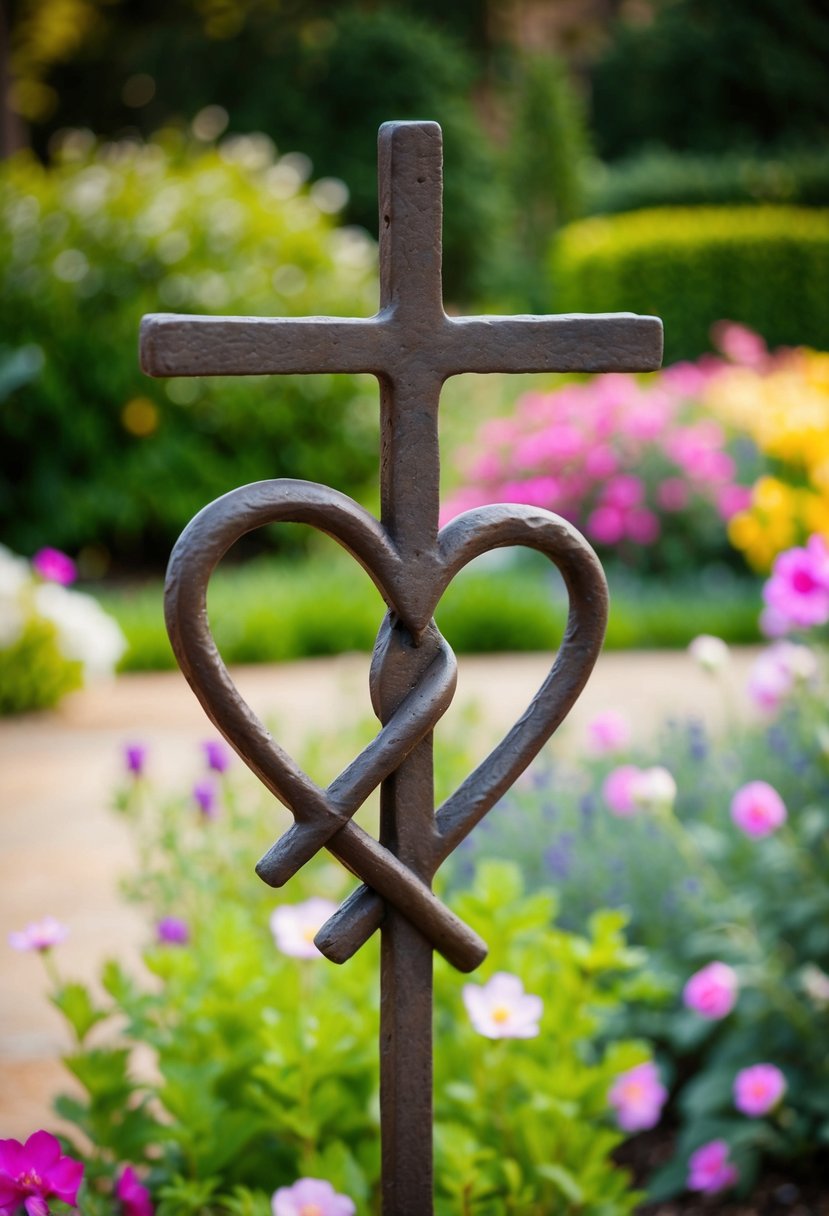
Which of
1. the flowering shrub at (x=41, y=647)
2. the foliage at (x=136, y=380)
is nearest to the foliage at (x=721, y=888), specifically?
the flowering shrub at (x=41, y=647)

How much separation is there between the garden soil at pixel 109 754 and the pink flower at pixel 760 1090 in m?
0.22

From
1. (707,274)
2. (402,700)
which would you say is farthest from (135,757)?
(707,274)

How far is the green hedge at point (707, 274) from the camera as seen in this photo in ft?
38.2

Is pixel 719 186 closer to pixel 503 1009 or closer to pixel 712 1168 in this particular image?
pixel 712 1168

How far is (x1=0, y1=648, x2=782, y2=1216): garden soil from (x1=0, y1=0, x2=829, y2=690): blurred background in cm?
60

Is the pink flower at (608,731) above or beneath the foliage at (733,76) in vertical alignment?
beneath

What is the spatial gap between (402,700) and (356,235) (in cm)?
899

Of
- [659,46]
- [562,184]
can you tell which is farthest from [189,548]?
[659,46]

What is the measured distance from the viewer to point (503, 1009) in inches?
56.3

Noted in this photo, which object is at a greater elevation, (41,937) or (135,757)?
(135,757)

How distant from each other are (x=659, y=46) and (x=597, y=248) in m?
14.6

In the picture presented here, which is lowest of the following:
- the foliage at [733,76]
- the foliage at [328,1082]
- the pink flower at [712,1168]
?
the pink flower at [712,1168]

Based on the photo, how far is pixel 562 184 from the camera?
17781mm

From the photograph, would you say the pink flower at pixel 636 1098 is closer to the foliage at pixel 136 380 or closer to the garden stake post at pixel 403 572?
the garden stake post at pixel 403 572
